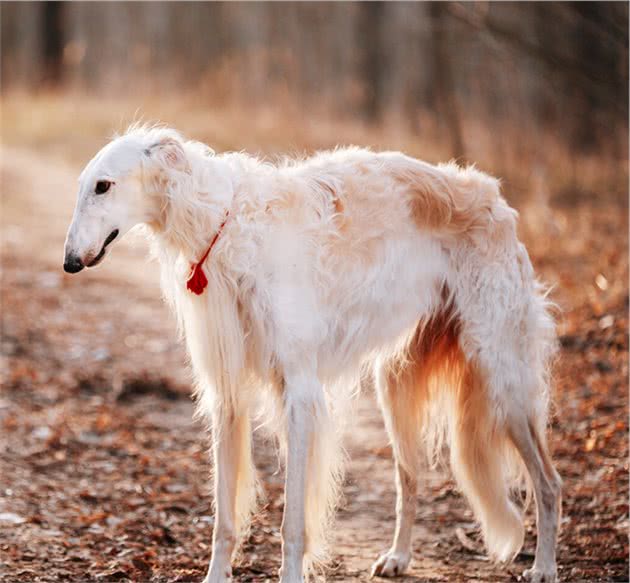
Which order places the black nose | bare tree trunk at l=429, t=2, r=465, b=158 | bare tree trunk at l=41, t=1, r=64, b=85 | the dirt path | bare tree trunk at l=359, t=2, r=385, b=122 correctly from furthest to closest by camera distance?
1. bare tree trunk at l=41, t=1, r=64, b=85
2. bare tree trunk at l=359, t=2, r=385, b=122
3. bare tree trunk at l=429, t=2, r=465, b=158
4. the dirt path
5. the black nose

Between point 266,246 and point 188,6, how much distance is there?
57.3 ft

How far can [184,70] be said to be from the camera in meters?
16.1

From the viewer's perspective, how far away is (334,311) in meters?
3.67

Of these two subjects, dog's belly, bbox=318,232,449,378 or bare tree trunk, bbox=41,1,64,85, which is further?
bare tree trunk, bbox=41,1,64,85

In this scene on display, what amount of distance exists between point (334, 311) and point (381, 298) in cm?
25

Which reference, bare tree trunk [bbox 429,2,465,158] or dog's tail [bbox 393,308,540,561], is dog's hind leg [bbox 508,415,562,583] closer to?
dog's tail [bbox 393,308,540,561]

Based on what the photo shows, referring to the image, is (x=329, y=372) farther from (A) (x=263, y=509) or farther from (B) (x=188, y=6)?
(B) (x=188, y=6)

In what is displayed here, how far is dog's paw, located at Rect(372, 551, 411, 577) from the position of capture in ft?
13.0

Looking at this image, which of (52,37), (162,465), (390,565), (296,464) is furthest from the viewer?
(52,37)

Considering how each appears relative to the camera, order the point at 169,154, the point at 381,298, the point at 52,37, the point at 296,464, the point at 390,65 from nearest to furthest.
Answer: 1. the point at 169,154
2. the point at 296,464
3. the point at 381,298
4. the point at 390,65
5. the point at 52,37

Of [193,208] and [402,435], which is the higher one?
[193,208]

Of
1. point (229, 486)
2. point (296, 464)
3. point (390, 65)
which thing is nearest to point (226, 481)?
point (229, 486)

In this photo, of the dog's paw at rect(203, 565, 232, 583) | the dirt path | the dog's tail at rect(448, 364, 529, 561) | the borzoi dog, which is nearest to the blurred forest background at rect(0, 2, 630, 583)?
the dirt path

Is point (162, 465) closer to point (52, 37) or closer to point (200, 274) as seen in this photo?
point (200, 274)
